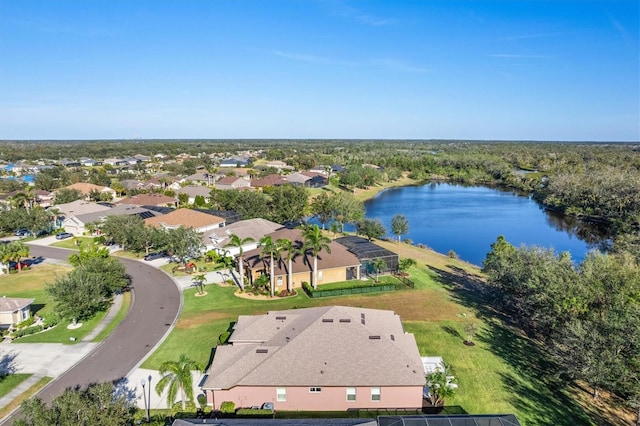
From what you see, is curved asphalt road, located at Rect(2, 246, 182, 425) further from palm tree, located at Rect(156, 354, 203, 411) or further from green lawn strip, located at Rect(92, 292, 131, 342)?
palm tree, located at Rect(156, 354, 203, 411)

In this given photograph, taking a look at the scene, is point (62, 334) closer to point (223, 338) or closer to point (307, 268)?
point (223, 338)

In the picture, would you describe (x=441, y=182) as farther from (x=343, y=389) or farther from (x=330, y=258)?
(x=343, y=389)

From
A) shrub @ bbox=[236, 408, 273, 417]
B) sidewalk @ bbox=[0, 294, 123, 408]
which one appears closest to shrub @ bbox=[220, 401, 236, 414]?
shrub @ bbox=[236, 408, 273, 417]

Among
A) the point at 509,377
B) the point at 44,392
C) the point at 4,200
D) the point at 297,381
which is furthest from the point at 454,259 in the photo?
the point at 4,200

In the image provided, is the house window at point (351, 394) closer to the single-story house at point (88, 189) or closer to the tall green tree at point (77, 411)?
the tall green tree at point (77, 411)

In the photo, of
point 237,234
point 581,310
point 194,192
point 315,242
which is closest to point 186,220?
point 237,234

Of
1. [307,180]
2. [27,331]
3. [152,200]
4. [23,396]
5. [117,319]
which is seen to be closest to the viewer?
[23,396]

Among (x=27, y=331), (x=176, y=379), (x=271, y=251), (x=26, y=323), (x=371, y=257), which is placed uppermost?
(x=271, y=251)
